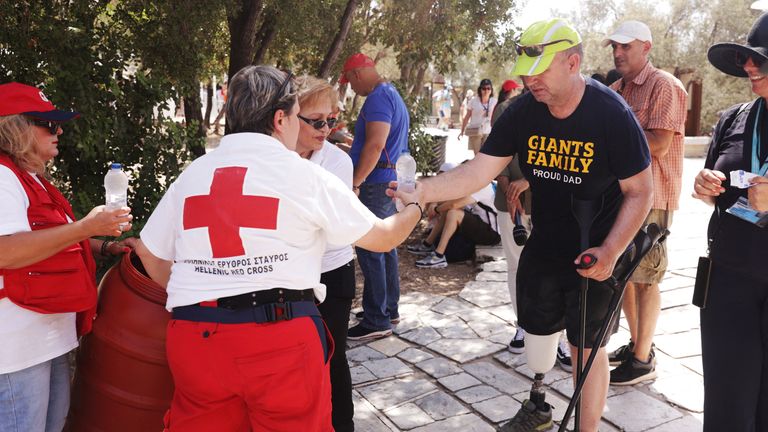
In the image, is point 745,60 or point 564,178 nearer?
point 745,60

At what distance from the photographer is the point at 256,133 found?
7.34 feet

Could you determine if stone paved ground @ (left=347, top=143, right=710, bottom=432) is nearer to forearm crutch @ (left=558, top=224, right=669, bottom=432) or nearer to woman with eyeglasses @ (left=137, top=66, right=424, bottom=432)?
forearm crutch @ (left=558, top=224, right=669, bottom=432)

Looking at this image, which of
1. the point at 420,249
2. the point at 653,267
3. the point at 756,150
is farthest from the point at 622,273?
the point at 420,249

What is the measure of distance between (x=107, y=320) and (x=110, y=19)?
3910 mm

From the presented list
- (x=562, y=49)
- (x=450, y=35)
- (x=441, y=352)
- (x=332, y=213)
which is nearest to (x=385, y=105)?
(x=441, y=352)

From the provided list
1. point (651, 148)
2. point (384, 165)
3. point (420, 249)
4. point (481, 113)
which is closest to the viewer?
point (651, 148)

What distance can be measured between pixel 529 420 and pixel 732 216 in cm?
153

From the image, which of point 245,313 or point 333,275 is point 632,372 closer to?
point 333,275

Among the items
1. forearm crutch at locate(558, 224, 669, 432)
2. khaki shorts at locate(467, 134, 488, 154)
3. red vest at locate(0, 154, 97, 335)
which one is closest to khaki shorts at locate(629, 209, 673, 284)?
forearm crutch at locate(558, 224, 669, 432)

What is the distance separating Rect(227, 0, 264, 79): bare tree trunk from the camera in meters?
6.95

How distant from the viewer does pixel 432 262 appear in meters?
7.47

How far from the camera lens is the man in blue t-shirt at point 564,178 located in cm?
302

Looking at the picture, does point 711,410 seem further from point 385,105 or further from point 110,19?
point 110,19

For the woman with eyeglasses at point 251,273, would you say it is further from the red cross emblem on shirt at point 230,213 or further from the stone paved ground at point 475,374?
the stone paved ground at point 475,374
